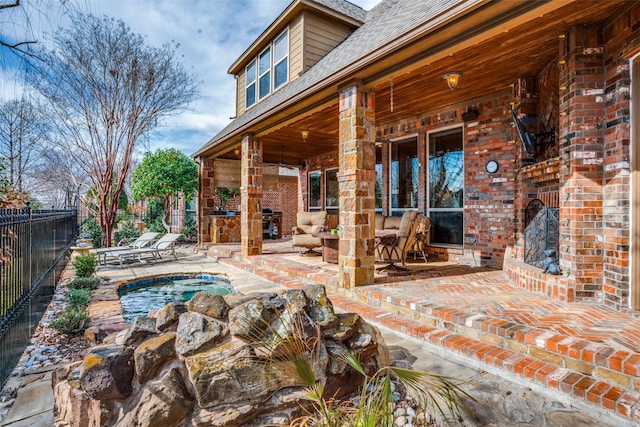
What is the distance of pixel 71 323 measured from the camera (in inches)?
131

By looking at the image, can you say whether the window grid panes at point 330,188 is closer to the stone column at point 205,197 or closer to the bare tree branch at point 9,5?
the stone column at point 205,197

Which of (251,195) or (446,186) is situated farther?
(251,195)

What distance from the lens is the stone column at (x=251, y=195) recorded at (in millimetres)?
7188

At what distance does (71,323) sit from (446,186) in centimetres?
607

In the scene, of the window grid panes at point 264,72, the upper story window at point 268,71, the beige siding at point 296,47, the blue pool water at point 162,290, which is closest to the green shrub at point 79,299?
the blue pool water at point 162,290

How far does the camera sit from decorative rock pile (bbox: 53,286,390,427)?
182 centimetres

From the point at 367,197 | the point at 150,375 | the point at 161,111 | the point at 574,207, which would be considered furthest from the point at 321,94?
the point at 161,111

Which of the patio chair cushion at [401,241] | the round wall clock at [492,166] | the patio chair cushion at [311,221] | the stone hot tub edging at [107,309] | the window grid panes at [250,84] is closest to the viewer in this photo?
the stone hot tub edging at [107,309]

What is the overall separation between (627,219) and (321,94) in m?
3.76

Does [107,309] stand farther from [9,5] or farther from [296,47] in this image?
[296,47]

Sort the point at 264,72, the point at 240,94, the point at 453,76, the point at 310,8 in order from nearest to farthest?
the point at 453,76, the point at 310,8, the point at 264,72, the point at 240,94

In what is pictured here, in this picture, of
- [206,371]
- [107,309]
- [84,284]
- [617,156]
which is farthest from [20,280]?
[617,156]

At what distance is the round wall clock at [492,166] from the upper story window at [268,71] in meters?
5.15

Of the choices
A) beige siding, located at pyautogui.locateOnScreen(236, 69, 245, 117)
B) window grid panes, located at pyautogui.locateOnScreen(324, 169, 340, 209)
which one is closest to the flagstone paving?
window grid panes, located at pyautogui.locateOnScreen(324, 169, 340, 209)
